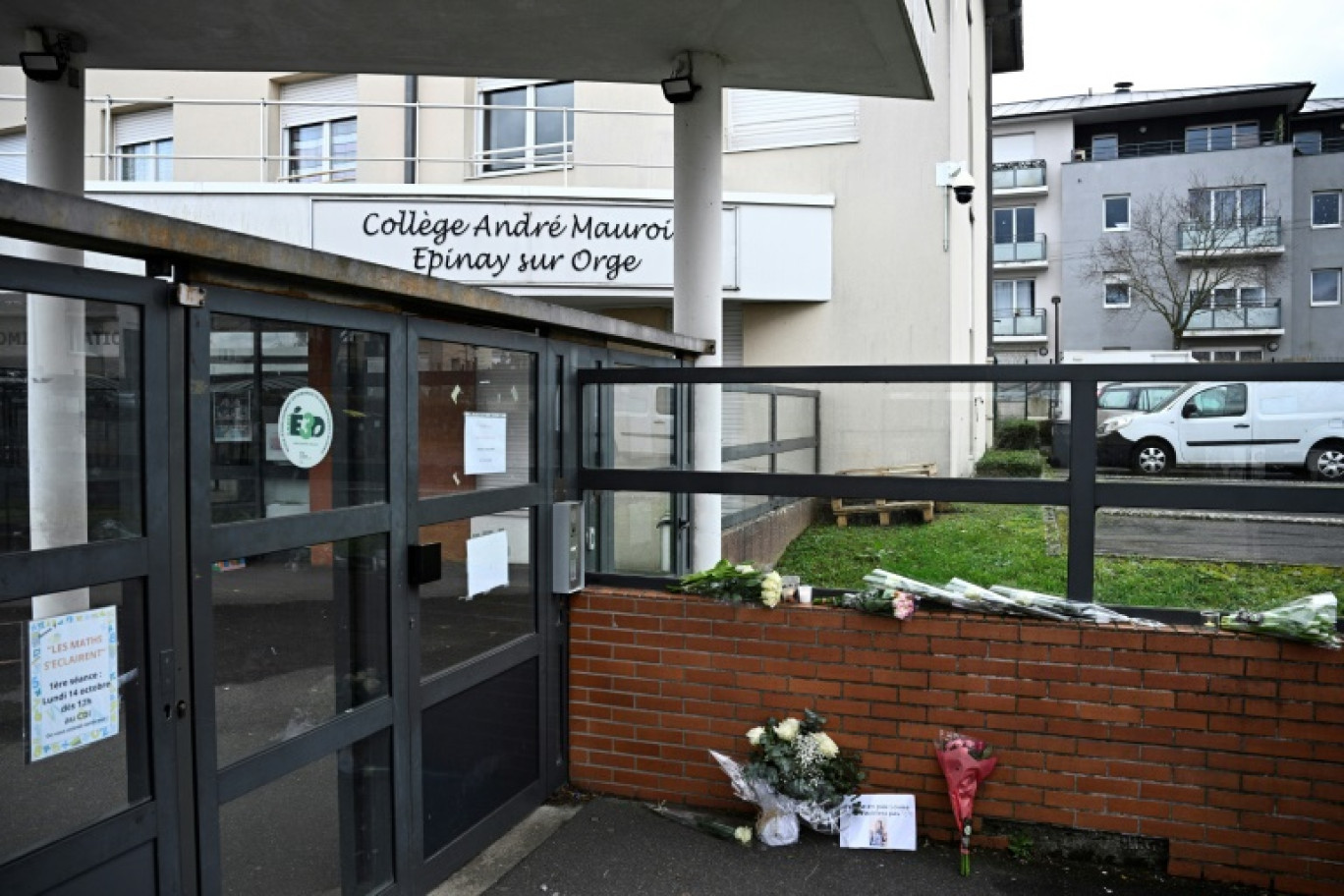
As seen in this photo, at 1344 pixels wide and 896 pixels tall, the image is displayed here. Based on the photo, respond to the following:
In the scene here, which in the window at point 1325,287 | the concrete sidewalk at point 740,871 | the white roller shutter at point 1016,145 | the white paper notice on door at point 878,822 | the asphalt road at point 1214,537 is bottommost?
the concrete sidewalk at point 740,871

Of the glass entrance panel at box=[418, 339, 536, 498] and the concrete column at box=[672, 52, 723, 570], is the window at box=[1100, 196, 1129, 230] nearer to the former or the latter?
the concrete column at box=[672, 52, 723, 570]

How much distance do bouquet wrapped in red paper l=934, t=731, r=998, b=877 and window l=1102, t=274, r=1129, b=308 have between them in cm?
4279

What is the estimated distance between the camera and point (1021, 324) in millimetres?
46875

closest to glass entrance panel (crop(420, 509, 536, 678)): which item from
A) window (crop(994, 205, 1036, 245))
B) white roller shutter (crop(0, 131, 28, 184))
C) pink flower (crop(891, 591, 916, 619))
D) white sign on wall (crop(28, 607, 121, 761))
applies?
white sign on wall (crop(28, 607, 121, 761))

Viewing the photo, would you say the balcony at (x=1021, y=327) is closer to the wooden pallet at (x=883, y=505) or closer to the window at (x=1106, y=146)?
the window at (x=1106, y=146)

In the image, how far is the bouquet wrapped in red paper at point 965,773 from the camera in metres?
4.48

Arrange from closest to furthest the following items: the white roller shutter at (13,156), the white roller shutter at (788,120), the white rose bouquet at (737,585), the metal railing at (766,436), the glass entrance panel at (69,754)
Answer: the glass entrance panel at (69,754)
the white rose bouquet at (737,585)
the metal railing at (766,436)
the white roller shutter at (788,120)
the white roller shutter at (13,156)

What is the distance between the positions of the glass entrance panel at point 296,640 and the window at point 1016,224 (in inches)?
1848

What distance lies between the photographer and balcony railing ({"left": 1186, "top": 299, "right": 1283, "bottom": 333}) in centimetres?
4162

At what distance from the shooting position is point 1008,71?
2755 cm

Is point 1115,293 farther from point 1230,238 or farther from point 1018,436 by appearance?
point 1018,436

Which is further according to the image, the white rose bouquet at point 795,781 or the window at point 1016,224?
the window at point 1016,224

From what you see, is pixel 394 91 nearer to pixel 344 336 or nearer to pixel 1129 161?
pixel 344 336

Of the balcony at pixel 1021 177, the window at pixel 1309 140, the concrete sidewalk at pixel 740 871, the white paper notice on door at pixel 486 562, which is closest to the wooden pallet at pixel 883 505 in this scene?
the concrete sidewalk at pixel 740 871
